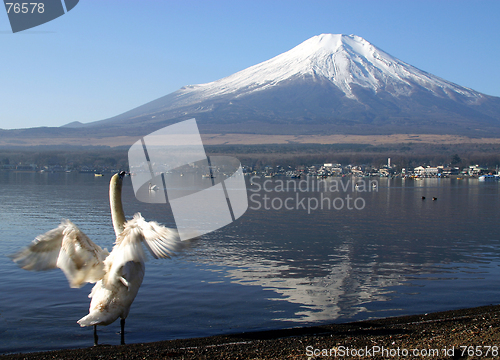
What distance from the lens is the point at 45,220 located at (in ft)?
89.6

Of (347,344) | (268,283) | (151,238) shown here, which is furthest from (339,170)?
(151,238)

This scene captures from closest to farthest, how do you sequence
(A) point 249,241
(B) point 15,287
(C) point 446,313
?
1. (C) point 446,313
2. (B) point 15,287
3. (A) point 249,241

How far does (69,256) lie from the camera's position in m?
7.32

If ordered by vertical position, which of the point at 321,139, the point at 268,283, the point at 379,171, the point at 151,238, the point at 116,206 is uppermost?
the point at 116,206

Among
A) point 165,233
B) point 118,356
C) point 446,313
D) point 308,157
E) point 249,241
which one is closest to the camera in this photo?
point 165,233

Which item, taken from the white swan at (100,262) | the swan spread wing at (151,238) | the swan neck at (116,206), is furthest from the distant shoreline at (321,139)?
the swan spread wing at (151,238)

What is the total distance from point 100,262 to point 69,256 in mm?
507

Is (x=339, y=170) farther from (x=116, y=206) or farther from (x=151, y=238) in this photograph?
(x=151, y=238)

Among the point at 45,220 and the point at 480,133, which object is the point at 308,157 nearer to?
the point at 480,133

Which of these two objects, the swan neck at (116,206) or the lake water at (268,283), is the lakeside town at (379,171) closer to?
the lake water at (268,283)

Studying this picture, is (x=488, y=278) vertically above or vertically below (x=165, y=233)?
below

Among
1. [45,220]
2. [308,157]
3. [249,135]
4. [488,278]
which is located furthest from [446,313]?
[249,135]

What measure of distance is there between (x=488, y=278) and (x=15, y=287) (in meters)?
13.1

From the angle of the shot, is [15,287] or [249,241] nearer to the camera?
[15,287]
